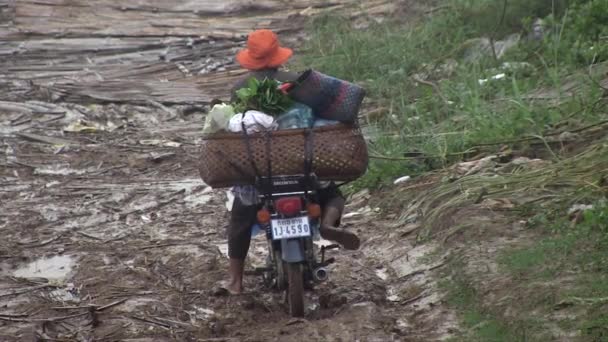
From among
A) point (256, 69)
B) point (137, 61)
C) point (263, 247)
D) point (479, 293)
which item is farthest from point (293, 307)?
point (137, 61)

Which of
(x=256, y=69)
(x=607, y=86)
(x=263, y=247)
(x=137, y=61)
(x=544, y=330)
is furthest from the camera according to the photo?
(x=137, y=61)

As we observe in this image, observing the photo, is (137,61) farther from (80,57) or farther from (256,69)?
(256,69)

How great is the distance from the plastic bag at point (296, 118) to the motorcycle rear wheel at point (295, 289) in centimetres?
80

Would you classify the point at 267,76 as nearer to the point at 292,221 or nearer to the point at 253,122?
the point at 253,122

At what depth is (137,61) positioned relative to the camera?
18.2 meters

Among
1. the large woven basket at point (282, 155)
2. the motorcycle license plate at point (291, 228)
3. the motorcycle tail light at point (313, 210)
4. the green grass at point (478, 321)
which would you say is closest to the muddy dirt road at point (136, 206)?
the green grass at point (478, 321)

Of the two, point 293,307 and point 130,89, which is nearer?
point 293,307

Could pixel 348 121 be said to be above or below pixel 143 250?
above

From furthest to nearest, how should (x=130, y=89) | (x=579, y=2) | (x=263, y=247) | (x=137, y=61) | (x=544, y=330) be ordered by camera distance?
(x=137, y=61)
(x=130, y=89)
(x=579, y=2)
(x=263, y=247)
(x=544, y=330)

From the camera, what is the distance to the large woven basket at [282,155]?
262 inches

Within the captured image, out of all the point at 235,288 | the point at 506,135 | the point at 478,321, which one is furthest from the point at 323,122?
the point at 506,135

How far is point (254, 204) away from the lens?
7012 mm

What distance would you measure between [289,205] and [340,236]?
35 centimetres

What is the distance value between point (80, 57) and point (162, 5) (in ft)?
12.0
